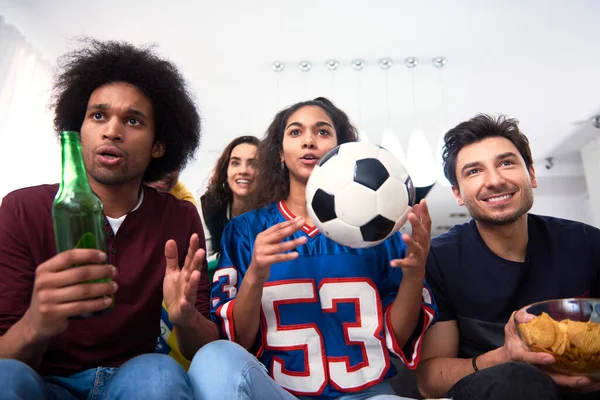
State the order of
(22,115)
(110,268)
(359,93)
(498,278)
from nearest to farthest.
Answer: (110,268), (498,278), (22,115), (359,93)

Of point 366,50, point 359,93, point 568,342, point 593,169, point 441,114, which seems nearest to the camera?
point 568,342

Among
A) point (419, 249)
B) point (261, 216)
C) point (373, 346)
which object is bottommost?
point (373, 346)

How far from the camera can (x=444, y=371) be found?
4.40ft

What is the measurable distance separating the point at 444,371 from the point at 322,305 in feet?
1.35

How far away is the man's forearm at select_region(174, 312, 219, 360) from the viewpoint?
114 centimetres

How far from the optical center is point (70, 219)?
0.88 metres

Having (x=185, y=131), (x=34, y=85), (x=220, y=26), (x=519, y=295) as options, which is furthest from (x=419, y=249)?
(x=34, y=85)

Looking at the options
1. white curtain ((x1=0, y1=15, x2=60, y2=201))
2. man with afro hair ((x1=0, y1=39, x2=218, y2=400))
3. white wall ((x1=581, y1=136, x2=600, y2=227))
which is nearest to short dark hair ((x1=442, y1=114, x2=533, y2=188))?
man with afro hair ((x1=0, y1=39, x2=218, y2=400))

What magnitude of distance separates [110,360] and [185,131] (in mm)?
855

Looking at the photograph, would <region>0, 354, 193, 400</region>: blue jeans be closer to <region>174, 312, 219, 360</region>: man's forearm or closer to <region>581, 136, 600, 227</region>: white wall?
<region>174, 312, 219, 360</region>: man's forearm

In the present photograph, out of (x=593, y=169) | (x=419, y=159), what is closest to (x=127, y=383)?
(x=419, y=159)

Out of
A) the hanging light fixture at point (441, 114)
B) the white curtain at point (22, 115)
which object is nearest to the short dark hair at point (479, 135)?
the hanging light fixture at point (441, 114)

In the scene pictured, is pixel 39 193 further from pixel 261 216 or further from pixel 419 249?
pixel 419 249

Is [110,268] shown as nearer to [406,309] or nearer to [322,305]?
[322,305]
